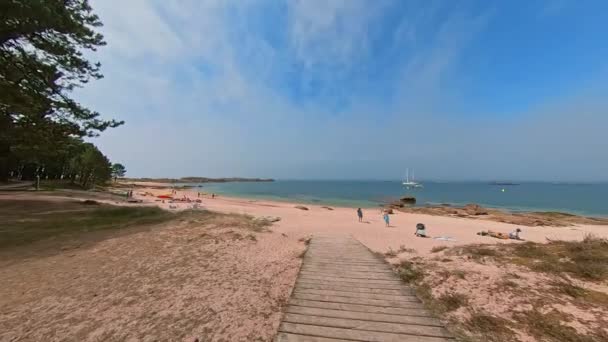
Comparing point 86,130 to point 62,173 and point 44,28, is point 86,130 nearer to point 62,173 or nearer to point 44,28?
point 44,28

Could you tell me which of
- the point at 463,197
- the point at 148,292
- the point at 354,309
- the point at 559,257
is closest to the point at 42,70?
the point at 148,292

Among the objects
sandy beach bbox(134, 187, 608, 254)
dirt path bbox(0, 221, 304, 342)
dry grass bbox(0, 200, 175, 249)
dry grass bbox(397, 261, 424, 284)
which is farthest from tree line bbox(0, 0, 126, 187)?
dry grass bbox(397, 261, 424, 284)

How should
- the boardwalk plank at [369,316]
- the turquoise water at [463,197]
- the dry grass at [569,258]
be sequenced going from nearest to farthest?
the boardwalk plank at [369,316] < the dry grass at [569,258] < the turquoise water at [463,197]

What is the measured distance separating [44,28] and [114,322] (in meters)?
12.5

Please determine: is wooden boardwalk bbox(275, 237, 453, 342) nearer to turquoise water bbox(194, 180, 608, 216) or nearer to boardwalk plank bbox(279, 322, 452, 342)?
boardwalk plank bbox(279, 322, 452, 342)

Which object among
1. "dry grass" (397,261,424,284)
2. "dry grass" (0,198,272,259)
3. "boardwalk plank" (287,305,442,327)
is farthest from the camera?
"dry grass" (0,198,272,259)

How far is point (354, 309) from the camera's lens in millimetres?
4254

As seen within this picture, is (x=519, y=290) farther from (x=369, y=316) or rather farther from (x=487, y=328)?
(x=369, y=316)

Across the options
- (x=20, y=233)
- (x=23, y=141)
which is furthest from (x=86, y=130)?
(x=20, y=233)

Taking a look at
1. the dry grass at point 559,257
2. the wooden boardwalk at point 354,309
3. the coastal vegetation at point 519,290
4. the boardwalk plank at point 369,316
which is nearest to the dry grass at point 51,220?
the wooden boardwalk at point 354,309

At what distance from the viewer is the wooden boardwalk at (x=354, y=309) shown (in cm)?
356

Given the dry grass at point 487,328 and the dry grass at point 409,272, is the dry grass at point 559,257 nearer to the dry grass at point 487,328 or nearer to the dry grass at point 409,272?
the dry grass at point 409,272

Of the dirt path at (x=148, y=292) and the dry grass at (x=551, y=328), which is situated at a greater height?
the dry grass at (x=551, y=328)

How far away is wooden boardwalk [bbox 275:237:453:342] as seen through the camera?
3557mm
